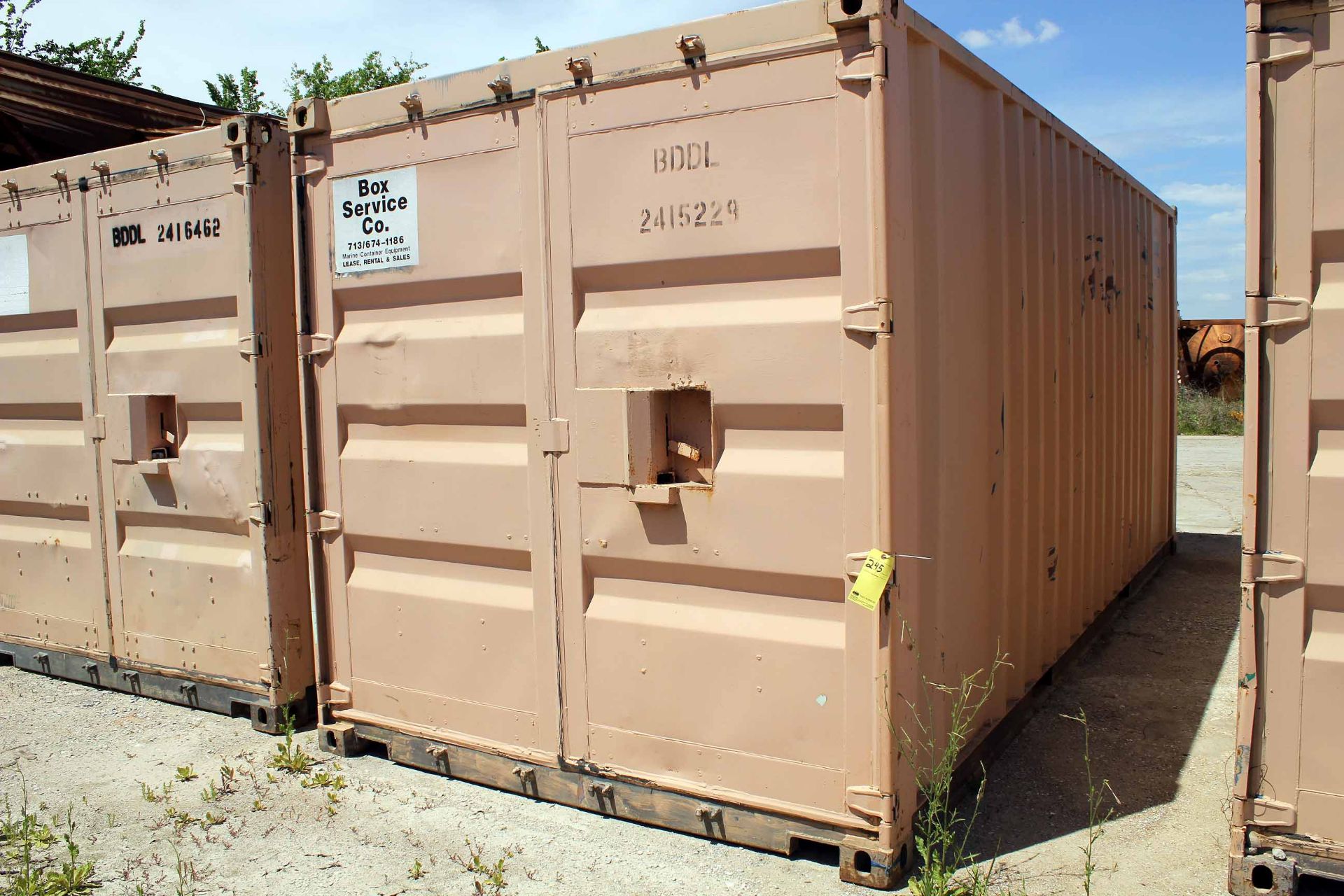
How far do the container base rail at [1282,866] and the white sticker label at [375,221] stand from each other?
3344 millimetres

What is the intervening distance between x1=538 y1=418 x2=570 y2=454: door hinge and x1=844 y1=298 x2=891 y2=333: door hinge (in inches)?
42.7

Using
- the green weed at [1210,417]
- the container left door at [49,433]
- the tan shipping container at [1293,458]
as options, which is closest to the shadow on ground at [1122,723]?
the tan shipping container at [1293,458]

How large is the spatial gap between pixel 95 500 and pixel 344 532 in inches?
69.9

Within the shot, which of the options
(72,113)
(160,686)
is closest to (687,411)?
(160,686)

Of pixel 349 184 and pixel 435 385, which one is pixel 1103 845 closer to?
pixel 435 385

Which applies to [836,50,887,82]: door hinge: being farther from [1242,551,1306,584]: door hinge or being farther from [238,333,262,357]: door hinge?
[238,333,262,357]: door hinge

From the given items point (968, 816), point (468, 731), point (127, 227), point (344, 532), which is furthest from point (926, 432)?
point (127, 227)

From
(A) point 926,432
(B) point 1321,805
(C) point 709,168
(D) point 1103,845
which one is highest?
(C) point 709,168

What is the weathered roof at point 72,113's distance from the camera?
5.91 meters

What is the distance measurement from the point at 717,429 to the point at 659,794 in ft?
4.14

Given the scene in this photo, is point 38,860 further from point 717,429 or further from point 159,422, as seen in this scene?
point 717,429

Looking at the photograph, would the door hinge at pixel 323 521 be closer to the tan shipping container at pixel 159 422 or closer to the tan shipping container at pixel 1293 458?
the tan shipping container at pixel 159 422

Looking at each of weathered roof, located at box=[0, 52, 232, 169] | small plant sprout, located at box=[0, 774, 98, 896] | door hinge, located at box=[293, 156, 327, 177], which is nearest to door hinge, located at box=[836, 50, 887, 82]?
door hinge, located at box=[293, 156, 327, 177]

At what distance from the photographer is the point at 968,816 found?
11.4 feet
